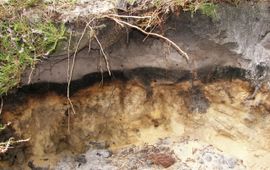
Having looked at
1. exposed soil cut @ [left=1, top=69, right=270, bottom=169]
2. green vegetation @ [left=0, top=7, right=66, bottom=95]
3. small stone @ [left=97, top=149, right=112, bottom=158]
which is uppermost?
green vegetation @ [left=0, top=7, right=66, bottom=95]

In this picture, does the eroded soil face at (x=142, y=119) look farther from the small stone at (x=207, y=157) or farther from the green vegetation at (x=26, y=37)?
the green vegetation at (x=26, y=37)

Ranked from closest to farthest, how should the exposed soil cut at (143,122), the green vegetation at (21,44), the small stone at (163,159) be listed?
the green vegetation at (21,44), the exposed soil cut at (143,122), the small stone at (163,159)

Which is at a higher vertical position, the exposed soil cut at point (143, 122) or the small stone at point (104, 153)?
the exposed soil cut at point (143, 122)

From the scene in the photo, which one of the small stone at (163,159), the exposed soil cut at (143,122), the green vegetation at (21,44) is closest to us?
the green vegetation at (21,44)

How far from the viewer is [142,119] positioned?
8.95 ft

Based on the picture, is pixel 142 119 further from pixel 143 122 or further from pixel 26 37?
pixel 26 37

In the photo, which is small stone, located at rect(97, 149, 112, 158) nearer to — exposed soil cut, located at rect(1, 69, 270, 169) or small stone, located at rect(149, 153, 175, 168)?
exposed soil cut, located at rect(1, 69, 270, 169)

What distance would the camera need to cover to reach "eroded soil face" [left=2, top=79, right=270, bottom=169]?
2.54 m

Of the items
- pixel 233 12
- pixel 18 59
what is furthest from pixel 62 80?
pixel 233 12

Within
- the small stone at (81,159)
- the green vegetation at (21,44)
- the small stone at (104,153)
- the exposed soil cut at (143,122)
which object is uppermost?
the green vegetation at (21,44)

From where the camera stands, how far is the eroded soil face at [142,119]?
254cm

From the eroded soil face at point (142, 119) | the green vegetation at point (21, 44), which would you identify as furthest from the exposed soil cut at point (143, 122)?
the green vegetation at point (21, 44)

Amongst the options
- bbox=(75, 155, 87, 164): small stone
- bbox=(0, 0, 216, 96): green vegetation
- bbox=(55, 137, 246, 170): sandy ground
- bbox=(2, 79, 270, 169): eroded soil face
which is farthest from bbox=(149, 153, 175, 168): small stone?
bbox=(0, 0, 216, 96): green vegetation

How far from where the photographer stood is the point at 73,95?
267cm
